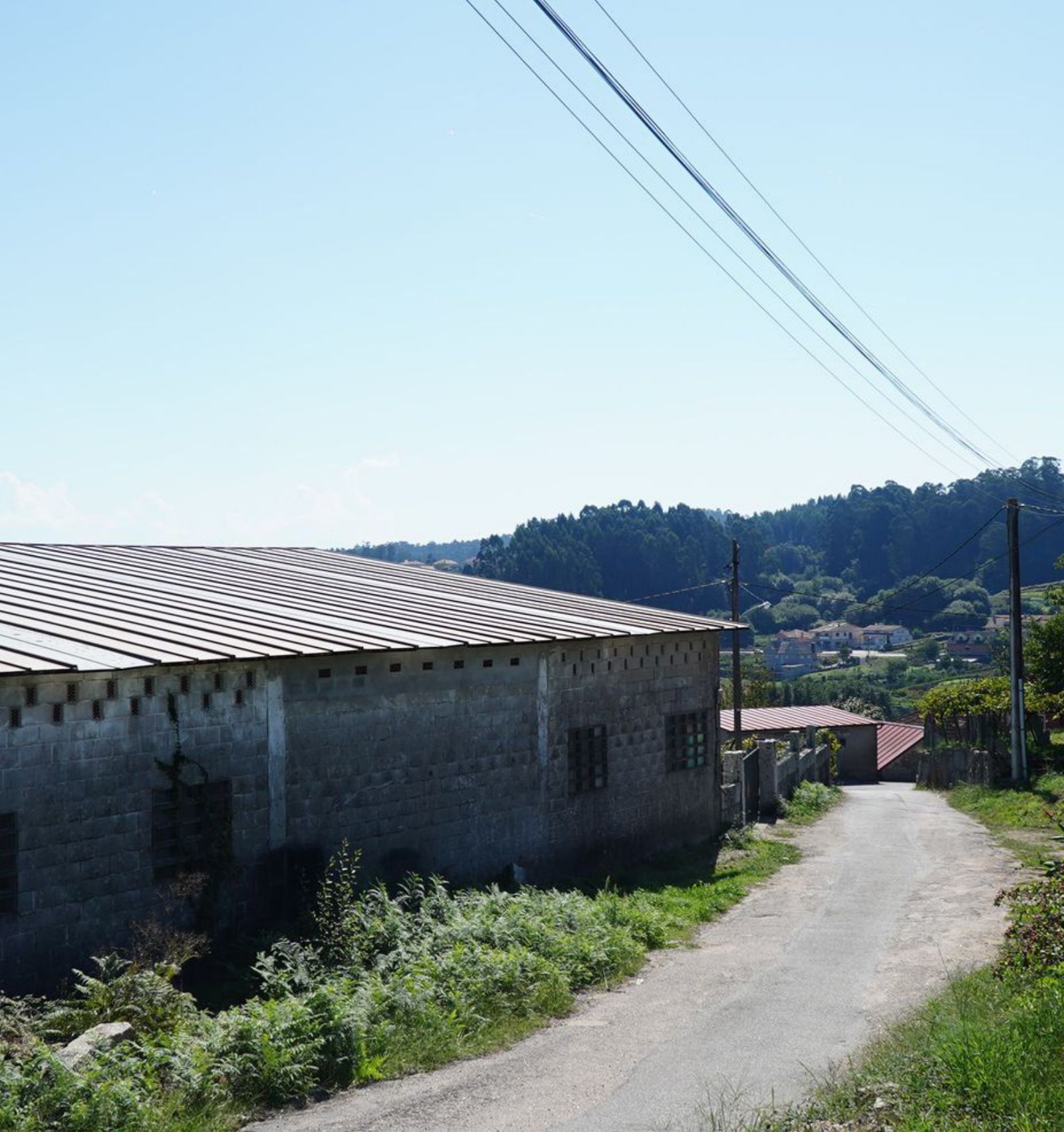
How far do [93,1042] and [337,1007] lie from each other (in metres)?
1.81

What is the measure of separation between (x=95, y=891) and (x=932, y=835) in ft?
55.2

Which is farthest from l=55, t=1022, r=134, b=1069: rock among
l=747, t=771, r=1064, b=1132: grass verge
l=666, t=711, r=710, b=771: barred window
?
l=666, t=711, r=710, b=771: barred window

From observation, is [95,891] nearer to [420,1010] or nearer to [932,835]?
[420,1010]

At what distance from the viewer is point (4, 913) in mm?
10445

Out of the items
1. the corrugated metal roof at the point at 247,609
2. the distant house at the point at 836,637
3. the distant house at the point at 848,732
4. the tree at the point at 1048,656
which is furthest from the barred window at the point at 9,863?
the distant house at the point at 836,637

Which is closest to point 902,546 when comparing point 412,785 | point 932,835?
point 932,835

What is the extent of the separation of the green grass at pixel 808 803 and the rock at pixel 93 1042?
18.0m

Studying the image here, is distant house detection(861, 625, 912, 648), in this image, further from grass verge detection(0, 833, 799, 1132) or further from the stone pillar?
grass verge detection(0, 833, 799, 1132)

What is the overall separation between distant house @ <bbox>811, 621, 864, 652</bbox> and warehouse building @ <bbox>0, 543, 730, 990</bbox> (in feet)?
482

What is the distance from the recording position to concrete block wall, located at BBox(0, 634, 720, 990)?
10.9m

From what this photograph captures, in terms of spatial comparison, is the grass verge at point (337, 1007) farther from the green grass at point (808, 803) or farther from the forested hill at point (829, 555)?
the forested hill at point (829, 555)

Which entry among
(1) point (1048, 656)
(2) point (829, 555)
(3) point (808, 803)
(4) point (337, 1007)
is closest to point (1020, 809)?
(3) point (808, 803)

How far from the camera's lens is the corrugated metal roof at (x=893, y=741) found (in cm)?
4566

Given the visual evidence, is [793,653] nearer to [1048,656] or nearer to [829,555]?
[829,555]
